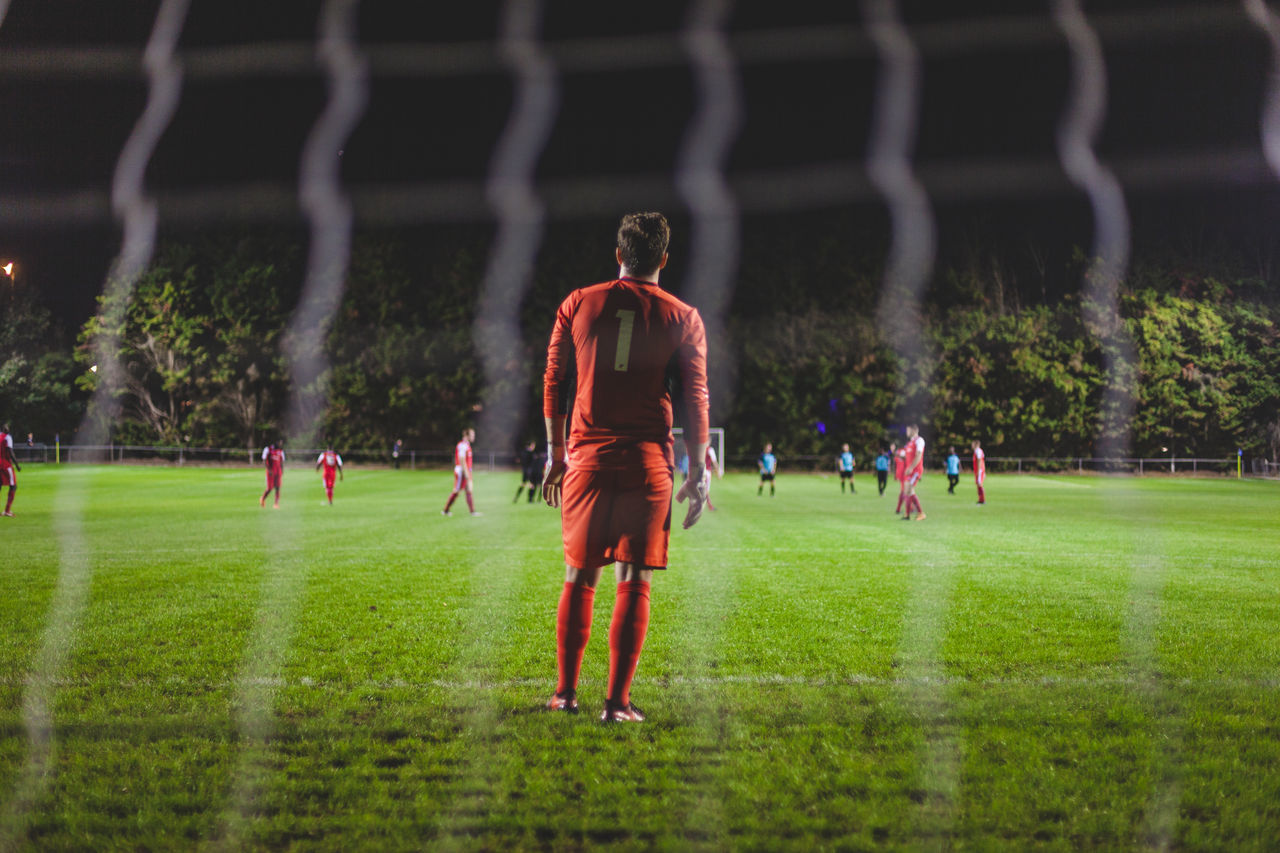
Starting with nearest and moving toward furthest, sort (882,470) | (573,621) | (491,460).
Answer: (573,621) < (882,470) < (491,460)

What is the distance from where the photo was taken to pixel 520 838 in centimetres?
276

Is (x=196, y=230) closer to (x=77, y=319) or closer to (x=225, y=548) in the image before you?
(x=77, y=319)

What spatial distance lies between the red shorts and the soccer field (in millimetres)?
741

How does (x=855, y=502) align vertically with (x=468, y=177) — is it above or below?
below

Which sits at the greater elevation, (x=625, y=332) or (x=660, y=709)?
(x=625, y=332)

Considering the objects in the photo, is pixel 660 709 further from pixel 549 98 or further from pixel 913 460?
pixel 913 460

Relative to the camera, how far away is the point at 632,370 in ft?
12.6

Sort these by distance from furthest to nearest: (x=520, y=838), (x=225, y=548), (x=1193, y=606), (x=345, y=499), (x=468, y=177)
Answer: (x=345, y=499)
(x=225, y=548)
(x=468, y=177)
(x=1193, y=606)
(x=520, y=838)

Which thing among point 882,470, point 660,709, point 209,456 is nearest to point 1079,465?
point 882,470

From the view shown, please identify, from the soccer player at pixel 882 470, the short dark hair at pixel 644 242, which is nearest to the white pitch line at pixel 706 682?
the short dark hair at pixel 644 242

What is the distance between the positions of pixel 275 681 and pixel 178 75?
13.1ft

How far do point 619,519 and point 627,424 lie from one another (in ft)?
1.31

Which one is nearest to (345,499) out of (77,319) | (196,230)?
(196,230)

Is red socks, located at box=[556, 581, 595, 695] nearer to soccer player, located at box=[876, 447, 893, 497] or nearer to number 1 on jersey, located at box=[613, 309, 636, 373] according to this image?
number 1 on jersey, located at box=[613, 309, 636, 373]
